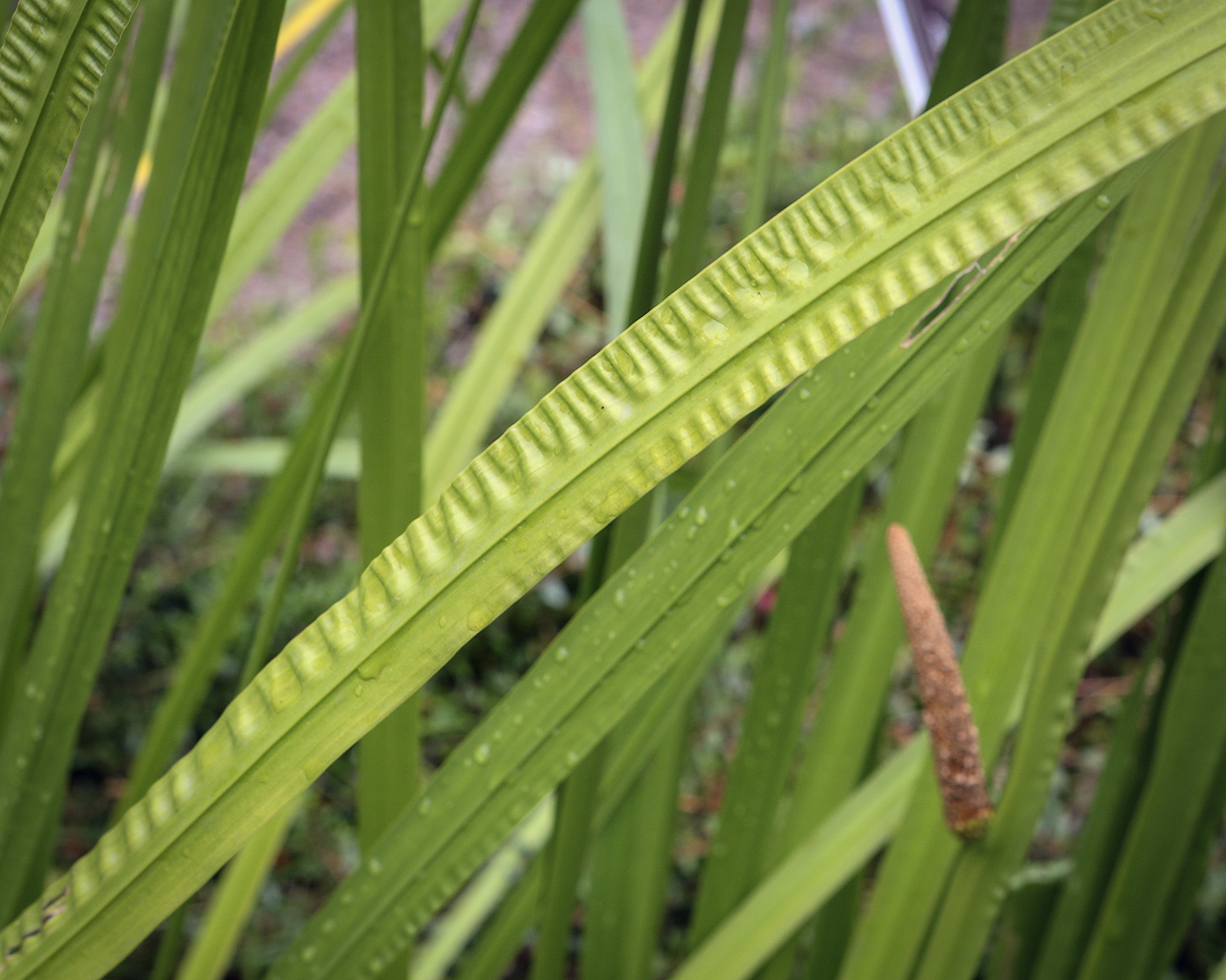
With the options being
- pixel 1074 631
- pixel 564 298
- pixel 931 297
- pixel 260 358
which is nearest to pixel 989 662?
pixel 1074 631

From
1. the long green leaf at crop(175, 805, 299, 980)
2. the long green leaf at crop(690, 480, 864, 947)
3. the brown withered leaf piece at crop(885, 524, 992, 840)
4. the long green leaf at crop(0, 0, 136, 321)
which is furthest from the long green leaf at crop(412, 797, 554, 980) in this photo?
the long green leaf at crop(0, 0, 136, 321)

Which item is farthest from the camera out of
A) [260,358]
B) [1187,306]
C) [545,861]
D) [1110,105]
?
[260,358]

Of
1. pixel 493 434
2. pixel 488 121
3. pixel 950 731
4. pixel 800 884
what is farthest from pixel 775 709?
pixel 493 434

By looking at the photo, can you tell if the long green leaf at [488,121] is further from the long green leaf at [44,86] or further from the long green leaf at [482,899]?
the long green leaf at [482,899]

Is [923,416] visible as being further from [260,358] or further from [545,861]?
[260,358]

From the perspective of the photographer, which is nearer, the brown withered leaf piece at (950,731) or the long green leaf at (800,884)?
the brown withered leaf piece at (950,731)

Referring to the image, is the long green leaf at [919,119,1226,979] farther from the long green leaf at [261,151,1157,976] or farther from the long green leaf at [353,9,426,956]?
the long green leaf at [353,9,426,956]

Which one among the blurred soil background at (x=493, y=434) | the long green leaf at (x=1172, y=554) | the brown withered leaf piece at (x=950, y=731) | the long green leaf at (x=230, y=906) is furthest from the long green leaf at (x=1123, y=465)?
the blurred soil background at (x=493, y=434)

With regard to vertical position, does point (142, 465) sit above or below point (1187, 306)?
above
